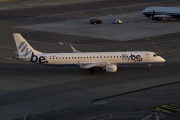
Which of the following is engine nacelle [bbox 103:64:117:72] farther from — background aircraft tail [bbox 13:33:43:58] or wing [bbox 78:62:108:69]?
background aircraft tail [bbox 13:33:43:58]

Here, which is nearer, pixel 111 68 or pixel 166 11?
pixel 111 68

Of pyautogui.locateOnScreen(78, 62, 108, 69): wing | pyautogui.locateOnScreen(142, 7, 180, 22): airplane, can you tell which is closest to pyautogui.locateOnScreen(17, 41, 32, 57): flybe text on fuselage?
pyautogui.locateOnScreen(78, 62, 108, 69): wing

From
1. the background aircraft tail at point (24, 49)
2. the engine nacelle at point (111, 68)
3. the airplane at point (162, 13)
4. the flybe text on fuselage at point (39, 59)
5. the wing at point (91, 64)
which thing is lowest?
the engine nacelle at point (111, 68)

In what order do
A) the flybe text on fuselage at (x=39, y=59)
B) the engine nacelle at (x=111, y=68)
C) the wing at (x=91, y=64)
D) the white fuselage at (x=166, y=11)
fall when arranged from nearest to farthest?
the engine nacelle at (x=111, y=68)
the wing at (x=91, y=64)
the flybe text on fuselage at (x=39, y=59)
the white fuselage at (x=166, y=11)

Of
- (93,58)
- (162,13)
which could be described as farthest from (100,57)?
(162,13)

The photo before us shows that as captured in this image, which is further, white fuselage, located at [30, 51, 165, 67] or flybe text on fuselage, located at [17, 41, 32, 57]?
flybe text on fuselage, located at [17, 41, 32, 57]

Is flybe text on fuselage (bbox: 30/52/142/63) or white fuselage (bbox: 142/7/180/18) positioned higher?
white fuselage (bbox: 142/7/180/18)

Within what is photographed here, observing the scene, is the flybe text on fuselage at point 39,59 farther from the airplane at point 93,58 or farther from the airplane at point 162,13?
the airplane at point 162,13

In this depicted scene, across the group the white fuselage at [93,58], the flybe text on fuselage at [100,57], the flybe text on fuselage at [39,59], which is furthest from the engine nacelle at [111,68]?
the flybe text on fuselage at [39,59]

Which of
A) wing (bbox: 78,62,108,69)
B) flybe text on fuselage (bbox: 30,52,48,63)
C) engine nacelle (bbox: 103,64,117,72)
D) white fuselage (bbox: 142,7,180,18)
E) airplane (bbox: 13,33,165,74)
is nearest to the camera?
engine nacelle (bbox: 103,64,117,72)

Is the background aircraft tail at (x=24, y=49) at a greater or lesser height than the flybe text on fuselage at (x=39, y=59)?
greater

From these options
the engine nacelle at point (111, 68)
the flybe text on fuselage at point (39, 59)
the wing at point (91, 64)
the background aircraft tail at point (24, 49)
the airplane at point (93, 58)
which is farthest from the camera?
the background aircraft tail at point (24, 49)

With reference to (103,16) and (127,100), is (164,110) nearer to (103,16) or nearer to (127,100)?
(127,100)

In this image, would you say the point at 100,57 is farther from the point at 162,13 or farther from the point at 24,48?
the point at 162,13
